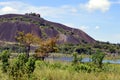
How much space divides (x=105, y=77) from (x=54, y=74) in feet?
7.82

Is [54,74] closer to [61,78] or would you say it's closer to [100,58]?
[61,78]

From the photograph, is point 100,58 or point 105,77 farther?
point 100,58

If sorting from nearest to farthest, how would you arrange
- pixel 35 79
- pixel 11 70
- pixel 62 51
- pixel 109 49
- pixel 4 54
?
pixel 35 79, pixel 11 70, pixel 4 54, pixel 62 51, pixel 109 49

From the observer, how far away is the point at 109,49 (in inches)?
6457

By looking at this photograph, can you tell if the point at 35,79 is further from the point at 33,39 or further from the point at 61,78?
the point at 33,39

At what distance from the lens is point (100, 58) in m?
29.2

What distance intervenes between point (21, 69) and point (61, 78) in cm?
189

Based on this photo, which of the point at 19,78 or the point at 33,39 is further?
the point at 33,39

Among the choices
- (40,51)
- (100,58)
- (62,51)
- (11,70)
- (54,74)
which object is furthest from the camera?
(62,51)

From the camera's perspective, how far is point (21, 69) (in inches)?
561

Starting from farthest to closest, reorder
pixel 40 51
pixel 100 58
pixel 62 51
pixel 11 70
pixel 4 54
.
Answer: pixel 62 51 < pixel 40 51 < pixel 100 58 < pixel 4 54 < pixel 11 70

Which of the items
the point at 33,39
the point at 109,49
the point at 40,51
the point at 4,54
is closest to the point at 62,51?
the point at 109,49

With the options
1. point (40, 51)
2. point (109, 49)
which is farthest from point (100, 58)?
point (109, 49)

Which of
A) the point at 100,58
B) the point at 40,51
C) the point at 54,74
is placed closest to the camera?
the point at 54,74
